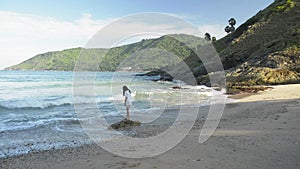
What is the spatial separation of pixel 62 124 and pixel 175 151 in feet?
25.0

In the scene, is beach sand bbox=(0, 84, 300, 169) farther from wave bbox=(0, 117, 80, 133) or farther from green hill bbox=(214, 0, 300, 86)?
green hill bbox=(214, 0, 300, 86)

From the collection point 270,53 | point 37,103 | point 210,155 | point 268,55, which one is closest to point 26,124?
point 37,103

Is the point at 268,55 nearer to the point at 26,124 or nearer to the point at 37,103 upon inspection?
the point at 37,103

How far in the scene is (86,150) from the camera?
26.0ft

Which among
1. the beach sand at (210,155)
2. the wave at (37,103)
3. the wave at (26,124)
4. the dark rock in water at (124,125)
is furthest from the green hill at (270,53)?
the beach sand at (210,155)

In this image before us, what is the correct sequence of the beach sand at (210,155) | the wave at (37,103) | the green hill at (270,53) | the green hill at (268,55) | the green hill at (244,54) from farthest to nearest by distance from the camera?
the green hill at (270,53), the green hill at (268,55), the wave at (37,103), the green hill at (244,54), the beach sand at (210,155)

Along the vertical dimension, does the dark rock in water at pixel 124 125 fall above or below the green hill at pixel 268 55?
below

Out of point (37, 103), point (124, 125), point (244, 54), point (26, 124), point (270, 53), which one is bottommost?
point (26, 124)

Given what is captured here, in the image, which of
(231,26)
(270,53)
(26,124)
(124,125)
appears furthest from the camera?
(231,26)

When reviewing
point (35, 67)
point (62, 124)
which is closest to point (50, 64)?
point (35, 67)

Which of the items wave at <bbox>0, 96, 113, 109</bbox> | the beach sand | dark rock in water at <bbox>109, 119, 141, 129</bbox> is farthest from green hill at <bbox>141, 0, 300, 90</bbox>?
the beach sand

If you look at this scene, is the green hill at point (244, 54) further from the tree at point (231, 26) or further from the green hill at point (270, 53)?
the tree at point (231, 26)

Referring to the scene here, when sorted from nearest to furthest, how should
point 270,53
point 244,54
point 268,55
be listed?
point 268,55 < point 270,53 < point 244,54

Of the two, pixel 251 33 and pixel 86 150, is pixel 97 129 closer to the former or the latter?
pixel 86 150
